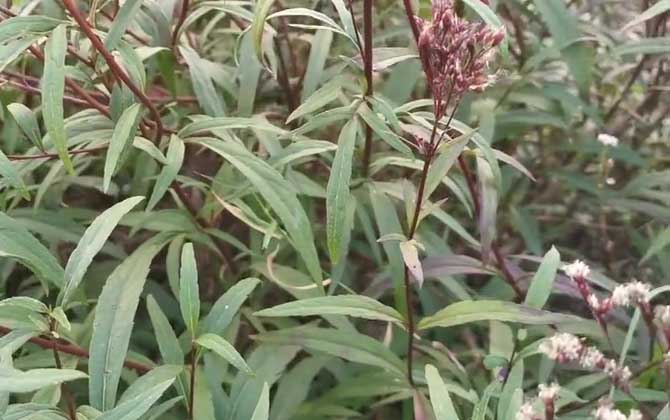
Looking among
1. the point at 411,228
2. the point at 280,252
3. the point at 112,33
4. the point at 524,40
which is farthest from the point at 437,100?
the point at 524,40

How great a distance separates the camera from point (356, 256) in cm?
145

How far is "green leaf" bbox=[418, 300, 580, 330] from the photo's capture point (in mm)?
945

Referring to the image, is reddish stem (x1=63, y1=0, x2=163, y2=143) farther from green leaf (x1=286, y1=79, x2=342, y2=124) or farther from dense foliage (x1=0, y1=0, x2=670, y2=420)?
green leaf (x1=286, y1=79, x2=342, y2=124)

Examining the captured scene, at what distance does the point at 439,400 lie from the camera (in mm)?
827

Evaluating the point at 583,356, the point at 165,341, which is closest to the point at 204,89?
the point at 165,341

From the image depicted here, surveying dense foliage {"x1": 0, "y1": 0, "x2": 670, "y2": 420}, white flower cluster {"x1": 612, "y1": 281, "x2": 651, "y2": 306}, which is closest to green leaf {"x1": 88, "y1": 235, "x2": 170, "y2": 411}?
dense foliage {"x1": 0, "y1": 0, "x2": 670, "y2": 420}

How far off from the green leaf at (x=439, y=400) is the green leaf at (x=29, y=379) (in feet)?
1.03

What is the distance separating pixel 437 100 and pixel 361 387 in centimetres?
40

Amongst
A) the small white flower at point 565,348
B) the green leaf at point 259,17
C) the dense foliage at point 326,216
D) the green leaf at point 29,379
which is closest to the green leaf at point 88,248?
the dense foliage at point 326,216

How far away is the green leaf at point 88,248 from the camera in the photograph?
830mm

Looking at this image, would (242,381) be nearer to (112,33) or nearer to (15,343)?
(15,343)

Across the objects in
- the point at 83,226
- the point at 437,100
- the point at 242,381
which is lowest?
the point at 242,381

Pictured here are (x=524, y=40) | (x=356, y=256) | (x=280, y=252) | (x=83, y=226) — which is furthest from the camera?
(x=524, y=40)

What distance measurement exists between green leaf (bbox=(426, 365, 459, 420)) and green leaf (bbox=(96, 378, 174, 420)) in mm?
245
